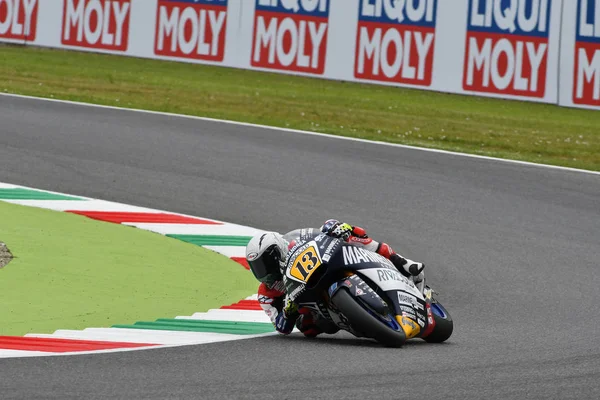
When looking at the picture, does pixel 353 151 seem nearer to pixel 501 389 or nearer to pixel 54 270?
pixel 54 270

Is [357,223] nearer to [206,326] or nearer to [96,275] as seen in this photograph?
[96,275]

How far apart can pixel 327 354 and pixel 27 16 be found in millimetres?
17866

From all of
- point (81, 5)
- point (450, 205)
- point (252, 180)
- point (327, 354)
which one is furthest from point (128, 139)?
point (327, 354)

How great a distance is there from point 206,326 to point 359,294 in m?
1.20

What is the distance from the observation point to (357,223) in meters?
12.2

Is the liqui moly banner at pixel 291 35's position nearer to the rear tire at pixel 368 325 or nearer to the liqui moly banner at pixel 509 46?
the liqui moly banner at pixel 509 46

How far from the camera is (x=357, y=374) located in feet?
21.4

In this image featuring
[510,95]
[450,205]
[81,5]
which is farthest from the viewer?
[81,5]

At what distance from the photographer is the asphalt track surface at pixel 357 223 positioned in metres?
6.31

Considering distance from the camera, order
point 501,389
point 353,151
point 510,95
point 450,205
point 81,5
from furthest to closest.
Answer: point 81,5
point 510,95
point 353,151
point 450,205
point 501,389

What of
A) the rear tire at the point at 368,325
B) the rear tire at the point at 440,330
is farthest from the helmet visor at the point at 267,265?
the rear tire at the point at 440,330

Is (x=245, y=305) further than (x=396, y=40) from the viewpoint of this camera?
No

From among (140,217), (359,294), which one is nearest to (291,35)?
(140,217)

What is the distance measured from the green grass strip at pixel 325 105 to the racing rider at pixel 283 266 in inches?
318
